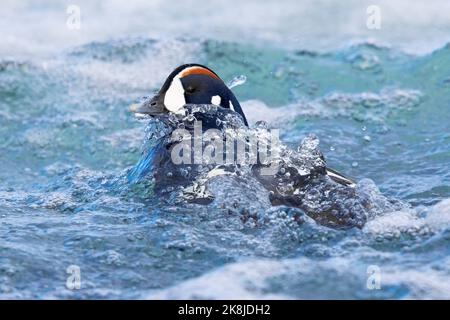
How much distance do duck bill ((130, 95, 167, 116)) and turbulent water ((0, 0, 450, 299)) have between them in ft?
1.34

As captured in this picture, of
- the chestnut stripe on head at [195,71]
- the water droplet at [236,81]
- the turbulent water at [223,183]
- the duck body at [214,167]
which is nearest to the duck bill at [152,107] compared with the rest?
the duck body at [214,167]

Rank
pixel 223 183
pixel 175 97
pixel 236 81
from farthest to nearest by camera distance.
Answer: pixel 236 81 → pixel 175 97 → pixel 223 183

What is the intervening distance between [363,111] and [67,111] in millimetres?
2580

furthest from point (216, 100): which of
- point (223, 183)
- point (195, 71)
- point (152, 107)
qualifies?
point (223, 183)

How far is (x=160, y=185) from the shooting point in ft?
15.0

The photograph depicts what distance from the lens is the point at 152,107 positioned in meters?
5.00

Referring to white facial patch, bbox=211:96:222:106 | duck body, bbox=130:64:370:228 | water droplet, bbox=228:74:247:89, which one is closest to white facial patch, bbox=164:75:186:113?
duck body, bbox=130:64:370:228

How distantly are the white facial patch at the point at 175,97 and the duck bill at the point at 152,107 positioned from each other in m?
0.04

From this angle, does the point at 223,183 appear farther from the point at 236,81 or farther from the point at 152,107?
the point at 236,81

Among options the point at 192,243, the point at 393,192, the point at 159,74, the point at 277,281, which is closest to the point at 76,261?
the point at 192,243

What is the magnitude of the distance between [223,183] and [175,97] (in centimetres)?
77

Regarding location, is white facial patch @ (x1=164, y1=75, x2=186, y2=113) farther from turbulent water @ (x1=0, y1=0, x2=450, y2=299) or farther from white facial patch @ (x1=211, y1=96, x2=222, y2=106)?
turbulent water @ (x1=0, y1=0, x2=450, y2=299)

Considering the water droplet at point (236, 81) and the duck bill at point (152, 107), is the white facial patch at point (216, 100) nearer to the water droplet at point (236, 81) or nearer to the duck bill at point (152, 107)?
the duck bill at point (152, 107)
